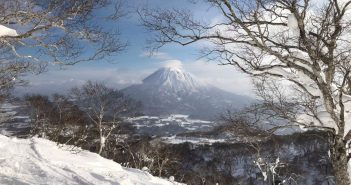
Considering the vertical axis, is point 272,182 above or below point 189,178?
above

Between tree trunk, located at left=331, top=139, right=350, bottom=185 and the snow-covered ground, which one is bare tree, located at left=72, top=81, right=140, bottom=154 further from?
tree trunk, located at left=331, top=139, right=350, bottom=185

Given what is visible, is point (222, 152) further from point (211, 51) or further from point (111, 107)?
point (211, 51)

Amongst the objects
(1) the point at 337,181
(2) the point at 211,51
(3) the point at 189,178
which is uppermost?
(2) the point at 211,51

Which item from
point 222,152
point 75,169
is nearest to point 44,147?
point 75,169

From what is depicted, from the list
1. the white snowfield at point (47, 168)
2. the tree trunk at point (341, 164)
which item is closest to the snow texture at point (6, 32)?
the white snowfield at point (47, 168)

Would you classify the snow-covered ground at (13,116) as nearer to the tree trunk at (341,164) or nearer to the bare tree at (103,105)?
the bare tree at (103,105)
